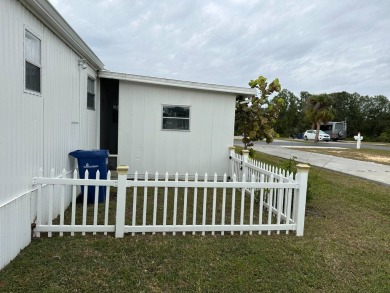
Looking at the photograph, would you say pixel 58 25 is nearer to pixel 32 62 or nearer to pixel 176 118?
pixel 32 62

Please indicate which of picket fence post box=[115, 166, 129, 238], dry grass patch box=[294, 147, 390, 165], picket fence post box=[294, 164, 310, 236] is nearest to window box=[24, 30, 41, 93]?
picket fence post box=[115, 166, 129, 238]

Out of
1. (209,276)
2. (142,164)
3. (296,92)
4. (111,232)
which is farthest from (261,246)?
Answer: (296,92)

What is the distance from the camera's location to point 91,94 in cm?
746

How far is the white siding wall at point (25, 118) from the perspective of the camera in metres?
3.11

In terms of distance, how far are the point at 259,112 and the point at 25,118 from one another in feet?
25.2

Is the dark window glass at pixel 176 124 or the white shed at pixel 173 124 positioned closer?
the white shed at pixel 173 124

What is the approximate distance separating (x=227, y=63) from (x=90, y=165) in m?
15.9

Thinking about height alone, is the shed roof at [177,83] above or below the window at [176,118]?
above

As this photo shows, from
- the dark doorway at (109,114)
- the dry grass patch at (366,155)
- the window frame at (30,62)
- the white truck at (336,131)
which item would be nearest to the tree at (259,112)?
the dark doorway at (109,114)

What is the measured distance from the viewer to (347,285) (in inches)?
119

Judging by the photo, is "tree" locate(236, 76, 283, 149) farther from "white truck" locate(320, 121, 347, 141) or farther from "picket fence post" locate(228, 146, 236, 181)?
"white truck" locate(320, 121, 347, 141)

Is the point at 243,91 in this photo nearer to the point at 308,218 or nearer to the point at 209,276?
the point at 308,218

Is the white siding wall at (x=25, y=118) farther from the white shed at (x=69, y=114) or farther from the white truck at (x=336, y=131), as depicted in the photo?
the white truck at (x=336, y=131)

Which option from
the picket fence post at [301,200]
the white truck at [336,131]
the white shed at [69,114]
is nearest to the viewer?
the white shed at [69,114]
